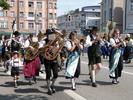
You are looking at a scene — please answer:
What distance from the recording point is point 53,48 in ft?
42.8

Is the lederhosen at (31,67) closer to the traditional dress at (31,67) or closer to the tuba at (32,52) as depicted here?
the traditional dress at (31,67)

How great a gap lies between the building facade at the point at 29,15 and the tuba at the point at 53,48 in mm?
94219

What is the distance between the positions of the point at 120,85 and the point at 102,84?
0.62 metres

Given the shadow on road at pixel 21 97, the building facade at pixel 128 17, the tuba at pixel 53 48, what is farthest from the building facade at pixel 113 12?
the shadow on road at pixel 21 97

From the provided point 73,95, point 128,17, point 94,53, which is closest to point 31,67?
point 94,53

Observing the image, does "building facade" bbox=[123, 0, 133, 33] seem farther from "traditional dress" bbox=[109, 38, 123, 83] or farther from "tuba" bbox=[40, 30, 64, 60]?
"tuba" bbox=[40, 30, 64, 60]

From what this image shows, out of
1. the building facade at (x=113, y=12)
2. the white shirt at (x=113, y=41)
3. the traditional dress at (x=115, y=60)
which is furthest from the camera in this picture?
the building facade at (x=113, y=12)

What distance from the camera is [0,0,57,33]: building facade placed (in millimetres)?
108188

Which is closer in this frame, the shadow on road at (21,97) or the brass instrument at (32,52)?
the shadow on road at (21,97)

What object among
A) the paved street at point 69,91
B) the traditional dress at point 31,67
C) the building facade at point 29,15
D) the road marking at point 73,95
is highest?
the building facade at point 29,15

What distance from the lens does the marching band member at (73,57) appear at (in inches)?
528

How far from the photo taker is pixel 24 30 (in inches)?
4291

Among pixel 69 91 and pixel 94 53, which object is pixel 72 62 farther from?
pixel 94 53

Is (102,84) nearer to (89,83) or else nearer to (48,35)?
(89,83)
